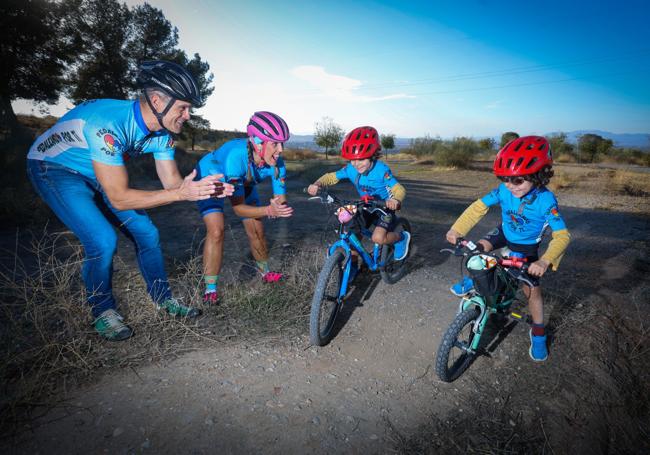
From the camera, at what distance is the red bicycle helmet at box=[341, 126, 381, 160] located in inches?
156

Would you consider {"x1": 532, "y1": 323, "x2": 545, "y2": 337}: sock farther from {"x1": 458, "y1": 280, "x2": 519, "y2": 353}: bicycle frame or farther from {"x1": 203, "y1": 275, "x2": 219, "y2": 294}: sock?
{"x1": 203, "y1": 275, "x2": 219, "y2": 294}: sock

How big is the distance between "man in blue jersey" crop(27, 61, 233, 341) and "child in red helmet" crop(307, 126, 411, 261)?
5.39ft

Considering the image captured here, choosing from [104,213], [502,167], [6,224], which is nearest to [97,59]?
[6,224]

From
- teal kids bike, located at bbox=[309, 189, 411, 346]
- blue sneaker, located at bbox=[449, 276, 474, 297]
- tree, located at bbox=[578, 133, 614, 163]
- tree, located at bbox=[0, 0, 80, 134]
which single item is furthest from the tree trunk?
tree, located at bbox=[578, 133, 614, 163]

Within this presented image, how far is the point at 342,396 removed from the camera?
8.62 ft

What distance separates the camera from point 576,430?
2.40 m

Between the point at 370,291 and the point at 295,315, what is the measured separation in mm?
1326

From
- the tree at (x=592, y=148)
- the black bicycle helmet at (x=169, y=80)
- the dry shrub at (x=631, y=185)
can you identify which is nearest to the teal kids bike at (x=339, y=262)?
the black bicycle helmet at (x=169, y=80)

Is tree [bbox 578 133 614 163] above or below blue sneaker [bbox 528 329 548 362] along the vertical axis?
above

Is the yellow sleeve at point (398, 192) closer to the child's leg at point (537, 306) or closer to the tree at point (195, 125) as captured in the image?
the child's leg at point (537, 306)

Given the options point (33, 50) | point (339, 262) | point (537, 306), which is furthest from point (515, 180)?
point (33, 50)

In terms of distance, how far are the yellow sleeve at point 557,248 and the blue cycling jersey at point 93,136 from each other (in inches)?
141

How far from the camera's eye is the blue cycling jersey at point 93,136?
8.36ft

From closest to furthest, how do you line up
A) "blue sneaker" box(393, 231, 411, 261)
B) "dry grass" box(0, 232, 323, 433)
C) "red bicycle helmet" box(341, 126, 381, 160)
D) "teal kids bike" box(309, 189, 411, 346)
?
"dry grass" box(0, 232, 323, 433)
"teal kids bike" box(309, 189, 411, 346)
"red bicycle helmet" box(341, 126, 381, 160)
"blue sneaker" box(393, 231, 411, 261)
